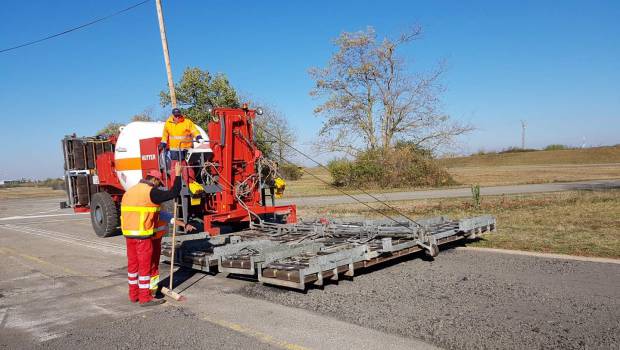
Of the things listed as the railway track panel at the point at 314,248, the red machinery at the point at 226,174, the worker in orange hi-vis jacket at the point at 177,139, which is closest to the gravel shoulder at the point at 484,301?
the railway track panel at the point at 314,248

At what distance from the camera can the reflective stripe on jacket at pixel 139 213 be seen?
5742 mm

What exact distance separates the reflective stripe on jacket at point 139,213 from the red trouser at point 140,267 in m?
0.12

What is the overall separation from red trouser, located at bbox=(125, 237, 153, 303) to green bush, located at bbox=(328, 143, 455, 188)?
2301cm

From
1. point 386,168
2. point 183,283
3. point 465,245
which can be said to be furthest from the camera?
point 386,168

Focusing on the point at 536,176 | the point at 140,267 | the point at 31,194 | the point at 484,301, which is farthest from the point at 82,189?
the point at 31,194

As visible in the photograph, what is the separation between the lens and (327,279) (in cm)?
629

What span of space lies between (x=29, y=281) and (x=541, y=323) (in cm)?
734

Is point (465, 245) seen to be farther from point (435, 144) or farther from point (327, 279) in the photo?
point (435, 144)

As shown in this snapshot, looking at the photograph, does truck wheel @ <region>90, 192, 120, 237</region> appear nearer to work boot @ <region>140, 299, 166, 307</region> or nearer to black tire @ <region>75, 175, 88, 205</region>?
black tire @ <region>75, 175, 88, 205</region>

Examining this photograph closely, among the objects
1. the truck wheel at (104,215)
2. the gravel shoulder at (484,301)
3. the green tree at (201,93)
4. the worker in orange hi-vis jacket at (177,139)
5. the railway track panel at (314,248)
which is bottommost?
the gravel shoulder at (484,301)

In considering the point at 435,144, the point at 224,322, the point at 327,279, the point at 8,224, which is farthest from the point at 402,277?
the point at 435,144

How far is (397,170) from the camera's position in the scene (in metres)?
28.2

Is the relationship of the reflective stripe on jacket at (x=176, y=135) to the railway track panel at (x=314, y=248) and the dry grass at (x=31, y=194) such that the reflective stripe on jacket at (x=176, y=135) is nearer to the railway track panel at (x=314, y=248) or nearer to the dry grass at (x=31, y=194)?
the railway track panel at (x=314, y=248)

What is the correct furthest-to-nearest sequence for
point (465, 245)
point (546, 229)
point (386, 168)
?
point (386, 168), point (546, 229), point (465, 245)
